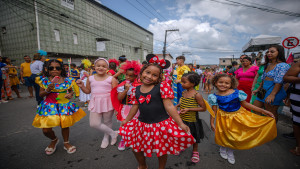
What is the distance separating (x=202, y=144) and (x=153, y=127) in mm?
1652

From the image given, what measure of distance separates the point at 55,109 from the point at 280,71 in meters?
4.23

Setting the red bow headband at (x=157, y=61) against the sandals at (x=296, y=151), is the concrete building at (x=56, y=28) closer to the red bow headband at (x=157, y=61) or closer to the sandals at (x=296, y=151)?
the red bow headband at (x=157, y=61)

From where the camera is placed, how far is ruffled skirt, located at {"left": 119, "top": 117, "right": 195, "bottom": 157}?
5.17ft

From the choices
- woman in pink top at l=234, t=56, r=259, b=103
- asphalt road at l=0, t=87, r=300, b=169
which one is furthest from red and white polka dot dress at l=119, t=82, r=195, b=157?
woman in pink top at l=234, t=56, r=259, b=103

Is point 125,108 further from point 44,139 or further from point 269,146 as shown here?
point 269,146

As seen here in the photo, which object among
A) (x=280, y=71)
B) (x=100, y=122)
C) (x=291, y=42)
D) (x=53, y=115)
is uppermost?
(x=291, y=42)

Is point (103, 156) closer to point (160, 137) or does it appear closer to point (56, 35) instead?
point (160, 137)

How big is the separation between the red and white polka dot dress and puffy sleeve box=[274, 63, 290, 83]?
7.58 ft

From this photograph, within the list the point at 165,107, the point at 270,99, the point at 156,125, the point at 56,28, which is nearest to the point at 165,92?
the point at 165,107

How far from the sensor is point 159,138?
1626 mm

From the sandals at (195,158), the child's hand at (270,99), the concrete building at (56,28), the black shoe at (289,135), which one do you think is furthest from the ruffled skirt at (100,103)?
the concrete building at (56,28)

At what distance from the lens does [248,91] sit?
3686 millimetres

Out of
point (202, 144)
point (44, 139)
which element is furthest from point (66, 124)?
point (202, 144)

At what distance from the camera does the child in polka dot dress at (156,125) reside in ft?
5.22
